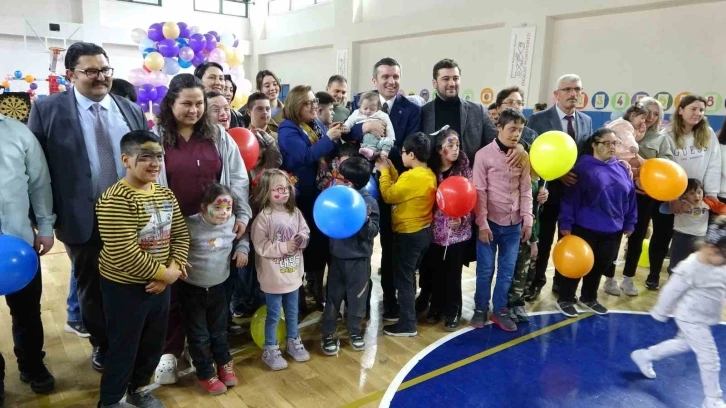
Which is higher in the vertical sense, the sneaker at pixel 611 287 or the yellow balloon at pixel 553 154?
the yellow balloon at pixel 553 154

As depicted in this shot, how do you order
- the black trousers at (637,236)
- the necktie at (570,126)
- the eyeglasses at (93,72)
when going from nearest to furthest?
the eyeglasses at (93,72) < the necktie at (570,126) < the black trousers at (637,236)

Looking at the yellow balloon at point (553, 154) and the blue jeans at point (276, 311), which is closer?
the blue jeans at point (276, 311)

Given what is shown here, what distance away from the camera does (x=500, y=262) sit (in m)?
3.23

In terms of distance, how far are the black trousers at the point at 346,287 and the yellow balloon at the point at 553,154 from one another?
1232 mm

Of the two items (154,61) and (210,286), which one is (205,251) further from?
(154,61)

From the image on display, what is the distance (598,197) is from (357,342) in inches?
74.3

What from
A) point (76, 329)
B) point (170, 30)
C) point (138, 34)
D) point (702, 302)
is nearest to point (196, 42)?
point (170, 30)

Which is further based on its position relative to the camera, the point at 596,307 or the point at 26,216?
the point at 596,307

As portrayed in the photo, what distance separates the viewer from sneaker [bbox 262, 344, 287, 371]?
2.70m

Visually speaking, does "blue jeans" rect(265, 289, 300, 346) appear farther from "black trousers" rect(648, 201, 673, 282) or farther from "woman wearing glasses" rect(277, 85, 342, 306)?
"black trousers" rect(648, 201, 673, 282)

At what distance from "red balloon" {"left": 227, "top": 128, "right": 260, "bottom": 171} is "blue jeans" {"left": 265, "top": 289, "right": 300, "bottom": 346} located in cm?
79

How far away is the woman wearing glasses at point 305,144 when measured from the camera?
2.88 metres

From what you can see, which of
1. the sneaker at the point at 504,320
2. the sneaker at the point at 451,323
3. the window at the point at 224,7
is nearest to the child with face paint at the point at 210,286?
the sneaker at the point at 451,323

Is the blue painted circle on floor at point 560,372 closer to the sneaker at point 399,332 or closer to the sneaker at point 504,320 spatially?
the sneaker at point 504,320
